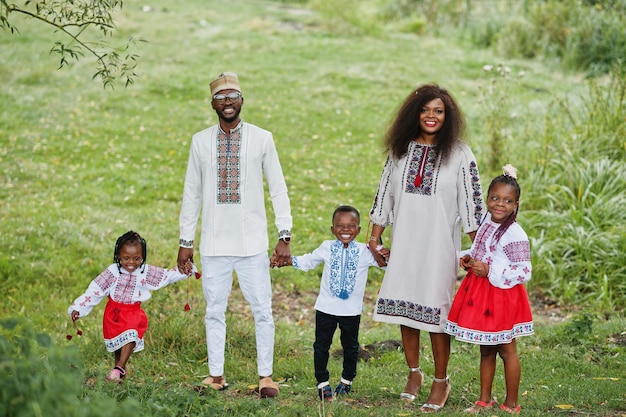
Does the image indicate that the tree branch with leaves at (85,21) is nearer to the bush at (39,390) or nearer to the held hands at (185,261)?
the held hands at (185,261)

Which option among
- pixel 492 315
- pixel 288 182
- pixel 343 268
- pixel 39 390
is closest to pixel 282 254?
pixel 343 268

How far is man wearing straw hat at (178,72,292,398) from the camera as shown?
4.97m

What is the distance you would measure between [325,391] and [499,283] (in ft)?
4.36

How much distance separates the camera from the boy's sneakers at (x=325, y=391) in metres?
5.08

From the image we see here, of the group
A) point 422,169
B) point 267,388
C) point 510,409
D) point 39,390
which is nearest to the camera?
point 39,390

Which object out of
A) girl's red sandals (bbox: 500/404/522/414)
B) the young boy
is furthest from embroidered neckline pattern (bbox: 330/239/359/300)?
girl's red sandals (bbox: 500/404/522/414)

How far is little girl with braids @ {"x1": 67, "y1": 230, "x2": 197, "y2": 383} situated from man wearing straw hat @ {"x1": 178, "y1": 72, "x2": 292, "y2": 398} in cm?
24

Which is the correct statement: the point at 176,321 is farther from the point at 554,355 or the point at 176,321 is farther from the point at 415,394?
the point at 554,355

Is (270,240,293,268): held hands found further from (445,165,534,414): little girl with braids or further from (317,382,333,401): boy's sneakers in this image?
(445,165,534,414): little girl with braids

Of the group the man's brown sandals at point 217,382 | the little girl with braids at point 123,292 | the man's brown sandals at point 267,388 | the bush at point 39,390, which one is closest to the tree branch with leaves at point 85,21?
the little girl with braids at point 123,292

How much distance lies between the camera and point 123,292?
5102mm

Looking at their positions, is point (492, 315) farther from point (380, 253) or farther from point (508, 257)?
point (380, 253)

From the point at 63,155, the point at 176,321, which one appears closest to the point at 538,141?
the point at 176,321

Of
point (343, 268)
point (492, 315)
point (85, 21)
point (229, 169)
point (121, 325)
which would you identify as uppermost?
point (85, 21)
